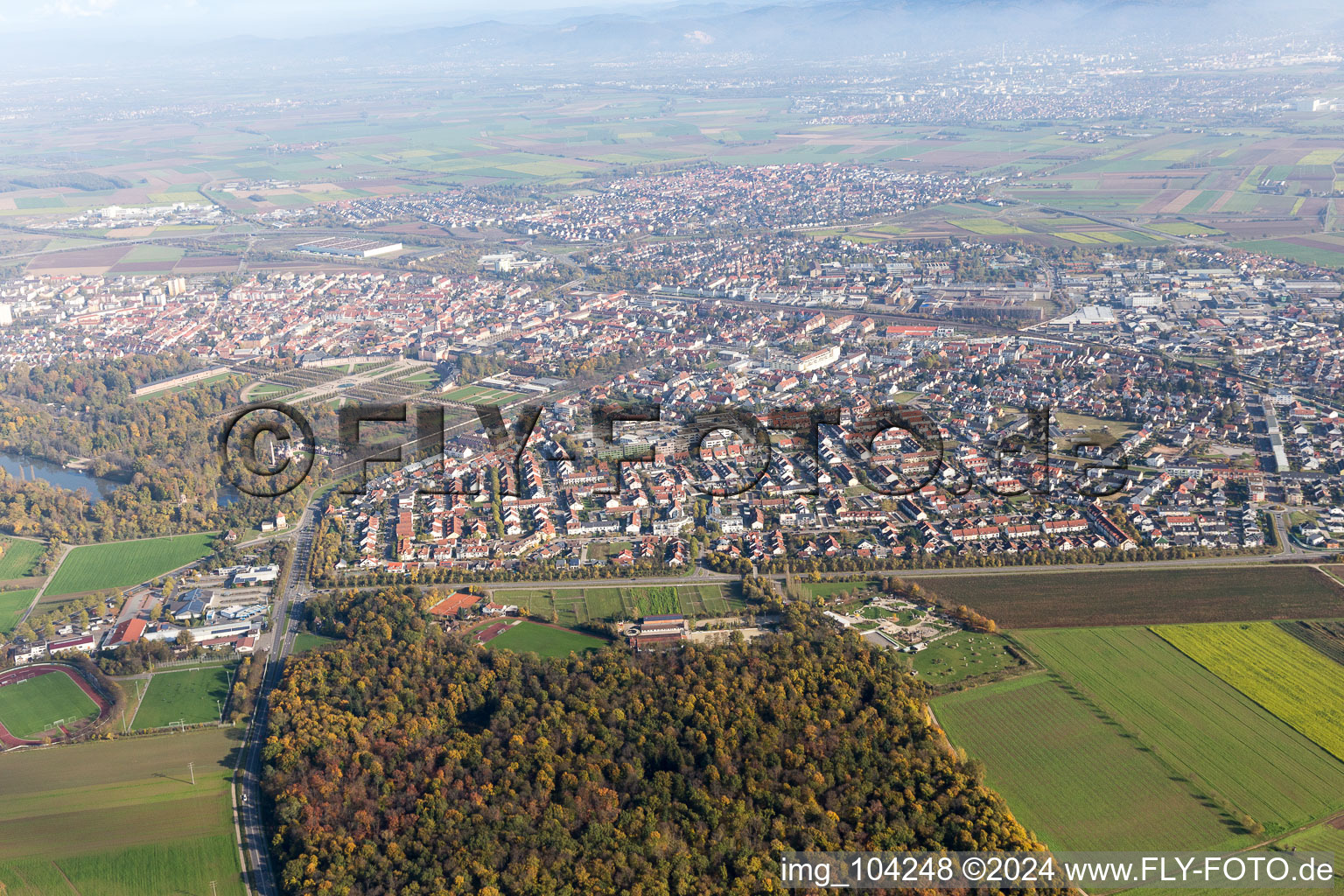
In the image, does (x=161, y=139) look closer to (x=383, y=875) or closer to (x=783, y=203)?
(x=783, y=203)

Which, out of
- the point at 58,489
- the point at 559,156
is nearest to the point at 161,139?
the point at 559,156

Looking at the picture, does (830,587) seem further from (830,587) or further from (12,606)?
(12,606)

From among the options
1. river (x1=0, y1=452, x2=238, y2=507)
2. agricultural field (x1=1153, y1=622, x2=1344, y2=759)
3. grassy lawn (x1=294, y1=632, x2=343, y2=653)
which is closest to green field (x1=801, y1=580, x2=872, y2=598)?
agricultural field (x1=1153, y1=622, x2=1344, y2=759)

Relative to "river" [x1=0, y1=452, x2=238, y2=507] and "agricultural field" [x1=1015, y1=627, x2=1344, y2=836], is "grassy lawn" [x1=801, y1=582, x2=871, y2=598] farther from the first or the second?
"river" [x1=0, y1=452, x2=238, y2=507]

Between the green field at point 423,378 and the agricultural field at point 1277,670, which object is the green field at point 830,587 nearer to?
the agricultural field at point 1277,670

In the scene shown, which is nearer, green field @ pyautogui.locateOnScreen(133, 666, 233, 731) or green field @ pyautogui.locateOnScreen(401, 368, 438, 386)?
green field @ pyautogui.locateOnScreen(133, 666, 233, 731)

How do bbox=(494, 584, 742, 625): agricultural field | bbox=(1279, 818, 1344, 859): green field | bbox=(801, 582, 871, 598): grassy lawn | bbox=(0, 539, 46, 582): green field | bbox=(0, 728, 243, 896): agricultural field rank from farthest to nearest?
bbox=(0, 539, 46, 582): green field < bbox=(801, 582, 871, 598): grassy lawn < bbox=(494, 584, 742, 625): agricultural field < bbox=(0, 728, 243, 896): agricultural field < bbox=(1279, 818, 1344, 859): green field

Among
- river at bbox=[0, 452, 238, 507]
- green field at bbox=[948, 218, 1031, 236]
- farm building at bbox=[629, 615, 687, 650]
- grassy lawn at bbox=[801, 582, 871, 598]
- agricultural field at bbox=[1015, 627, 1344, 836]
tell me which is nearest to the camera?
agricultural field at bbox=[1015, 627, 1344, 836]

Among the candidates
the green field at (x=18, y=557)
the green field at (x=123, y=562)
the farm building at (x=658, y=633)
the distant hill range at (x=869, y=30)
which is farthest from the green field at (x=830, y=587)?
the distant hill range at (x=869, y=30)
